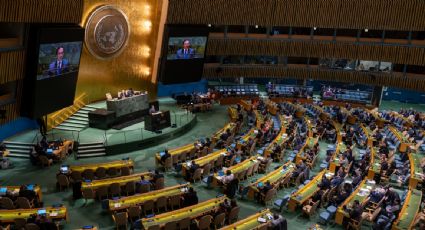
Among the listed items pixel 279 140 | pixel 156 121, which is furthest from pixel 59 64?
pixel 279 140

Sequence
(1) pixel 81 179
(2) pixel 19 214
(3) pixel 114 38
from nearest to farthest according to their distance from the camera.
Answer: (2) pixel 19 214 → (1) pixel 81 179 → (3) pixel 114 38

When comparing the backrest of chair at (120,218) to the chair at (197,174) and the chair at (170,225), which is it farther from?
the chair at (197,174)

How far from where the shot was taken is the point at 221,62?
112ft

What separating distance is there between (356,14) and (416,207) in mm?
19032

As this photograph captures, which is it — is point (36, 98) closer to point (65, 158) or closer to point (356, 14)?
point (65, 158)

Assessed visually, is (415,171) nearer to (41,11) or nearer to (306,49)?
(306,49)

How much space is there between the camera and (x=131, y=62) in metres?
27.9

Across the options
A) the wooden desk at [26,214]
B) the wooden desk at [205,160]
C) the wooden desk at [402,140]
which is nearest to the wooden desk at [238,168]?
the wooden desk at [205,160]

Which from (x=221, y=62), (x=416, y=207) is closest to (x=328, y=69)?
(x=221, y=62)

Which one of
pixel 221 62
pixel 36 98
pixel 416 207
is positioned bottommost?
pixel 416 207

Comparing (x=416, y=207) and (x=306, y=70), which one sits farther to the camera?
(x=306, y=70)

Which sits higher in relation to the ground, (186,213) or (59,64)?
(59,64)

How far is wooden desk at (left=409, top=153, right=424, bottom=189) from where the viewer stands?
1803 centimetres

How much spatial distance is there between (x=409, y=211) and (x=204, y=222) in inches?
302
